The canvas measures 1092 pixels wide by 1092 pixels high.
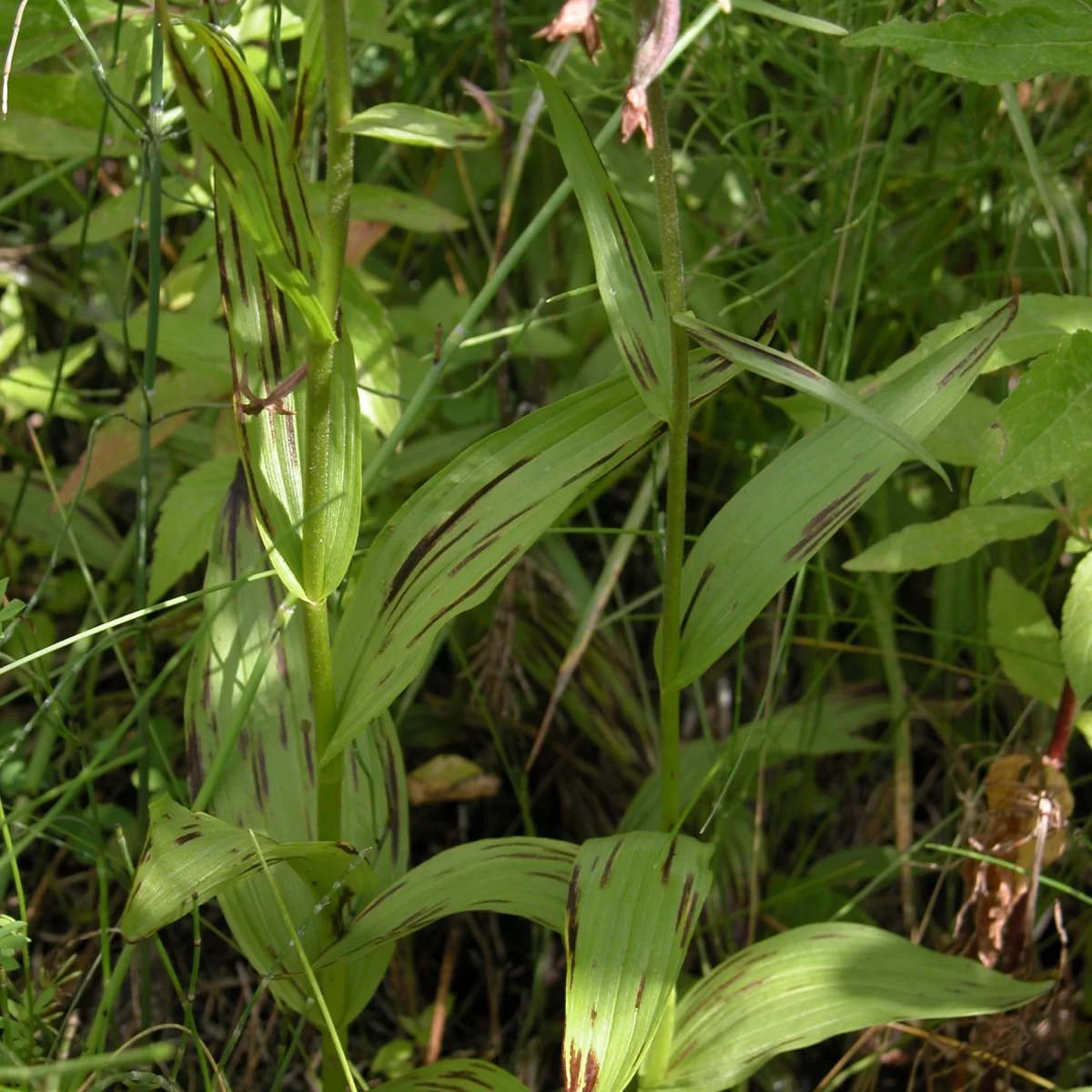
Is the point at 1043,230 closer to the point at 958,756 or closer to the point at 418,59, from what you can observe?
the point at 958,756

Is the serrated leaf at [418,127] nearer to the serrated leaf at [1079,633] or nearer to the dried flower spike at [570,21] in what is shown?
the dried flower spike at [570,21]

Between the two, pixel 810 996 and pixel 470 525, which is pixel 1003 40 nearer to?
pixel 470 525

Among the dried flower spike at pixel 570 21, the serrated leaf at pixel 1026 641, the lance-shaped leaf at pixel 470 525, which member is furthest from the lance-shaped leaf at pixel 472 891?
the dried flower spike at pixel 570 21

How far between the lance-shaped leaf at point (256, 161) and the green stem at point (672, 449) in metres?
0.24

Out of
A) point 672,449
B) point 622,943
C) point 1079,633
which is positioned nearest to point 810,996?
point 622,943

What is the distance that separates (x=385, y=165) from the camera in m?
1.79

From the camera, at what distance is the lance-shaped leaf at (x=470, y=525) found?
0.86 metres

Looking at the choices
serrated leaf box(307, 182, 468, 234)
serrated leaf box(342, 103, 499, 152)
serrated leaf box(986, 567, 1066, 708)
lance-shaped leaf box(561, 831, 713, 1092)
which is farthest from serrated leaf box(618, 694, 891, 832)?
serrated leaf box(342, 103, 499, 152)

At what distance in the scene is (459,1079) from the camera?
98 centimetres

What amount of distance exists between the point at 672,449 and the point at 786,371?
0.38ft

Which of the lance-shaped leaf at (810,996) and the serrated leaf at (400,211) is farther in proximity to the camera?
the serrated leaf at (400,211)

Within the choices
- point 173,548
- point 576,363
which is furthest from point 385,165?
point 173,548

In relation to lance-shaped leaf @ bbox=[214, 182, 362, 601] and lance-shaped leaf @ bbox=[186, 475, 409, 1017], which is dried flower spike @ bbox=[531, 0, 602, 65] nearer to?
lance-shaped leaf @ bbox=[214, 182, 362, 601]

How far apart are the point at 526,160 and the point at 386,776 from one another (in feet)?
3.45
